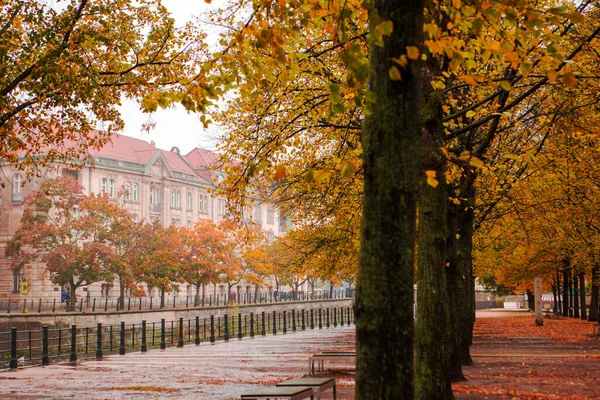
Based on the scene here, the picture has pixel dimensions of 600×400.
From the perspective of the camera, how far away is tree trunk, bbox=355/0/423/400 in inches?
190

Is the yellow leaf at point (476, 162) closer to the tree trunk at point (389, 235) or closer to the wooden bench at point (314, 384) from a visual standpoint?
the tree trunk at point (389, 235)

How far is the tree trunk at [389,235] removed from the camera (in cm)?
482

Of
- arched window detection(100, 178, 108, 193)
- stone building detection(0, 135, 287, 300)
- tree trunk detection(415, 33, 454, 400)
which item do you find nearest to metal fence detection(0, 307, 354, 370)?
tree trunk detection(415, 33, 454, 400)

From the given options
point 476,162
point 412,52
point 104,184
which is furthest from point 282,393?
point 104,184

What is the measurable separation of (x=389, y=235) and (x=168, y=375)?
13.8 metres

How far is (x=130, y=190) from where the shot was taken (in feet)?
Answer: 263

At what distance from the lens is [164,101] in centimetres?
670

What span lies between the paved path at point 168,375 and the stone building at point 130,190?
36111 millimetres

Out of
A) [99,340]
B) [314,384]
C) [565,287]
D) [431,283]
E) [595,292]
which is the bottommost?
[99,340]

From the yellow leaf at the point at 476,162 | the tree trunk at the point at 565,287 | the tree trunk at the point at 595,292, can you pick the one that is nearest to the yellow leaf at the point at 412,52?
the yellow leaf at the point at 476,162

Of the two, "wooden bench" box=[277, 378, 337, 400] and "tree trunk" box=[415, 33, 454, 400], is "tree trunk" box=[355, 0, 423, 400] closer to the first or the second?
"tree trunk" box=[415, 33, 454, 400]

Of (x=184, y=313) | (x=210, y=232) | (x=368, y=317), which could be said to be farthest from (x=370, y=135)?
(x=210, y=232)

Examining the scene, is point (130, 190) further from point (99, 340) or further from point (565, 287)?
point (99, 340)

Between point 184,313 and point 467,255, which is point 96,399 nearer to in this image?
point 467,255
